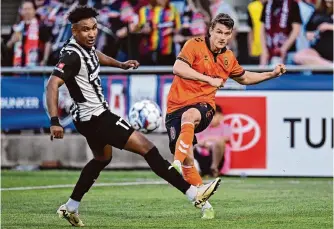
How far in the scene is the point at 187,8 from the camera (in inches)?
792

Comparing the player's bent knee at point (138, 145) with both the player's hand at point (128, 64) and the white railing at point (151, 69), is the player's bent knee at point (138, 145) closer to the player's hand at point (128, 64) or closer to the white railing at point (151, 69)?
the player's hand at point (128, 64)

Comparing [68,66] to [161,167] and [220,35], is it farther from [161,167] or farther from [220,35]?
[220,35]

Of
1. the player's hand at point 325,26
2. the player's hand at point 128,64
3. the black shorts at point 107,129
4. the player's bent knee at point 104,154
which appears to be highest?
the player's hand at point 128,64

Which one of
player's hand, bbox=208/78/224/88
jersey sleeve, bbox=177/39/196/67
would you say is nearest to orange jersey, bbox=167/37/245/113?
jersey sleeve, bbox=177/39/196/67

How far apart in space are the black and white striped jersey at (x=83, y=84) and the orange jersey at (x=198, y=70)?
1555 millimetres

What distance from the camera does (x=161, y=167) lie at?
36.9ft

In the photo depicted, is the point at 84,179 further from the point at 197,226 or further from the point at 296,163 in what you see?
the point at 296,163

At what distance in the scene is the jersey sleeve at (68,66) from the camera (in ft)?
36.1

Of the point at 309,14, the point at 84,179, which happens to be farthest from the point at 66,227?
the point at 309,14

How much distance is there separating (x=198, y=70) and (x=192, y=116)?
0.60m

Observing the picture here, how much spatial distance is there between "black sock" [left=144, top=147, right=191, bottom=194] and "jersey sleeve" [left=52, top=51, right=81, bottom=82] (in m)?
1.12

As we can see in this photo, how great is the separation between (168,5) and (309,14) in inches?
101

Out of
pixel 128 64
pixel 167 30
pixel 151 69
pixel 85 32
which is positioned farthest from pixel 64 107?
pixel 85 32

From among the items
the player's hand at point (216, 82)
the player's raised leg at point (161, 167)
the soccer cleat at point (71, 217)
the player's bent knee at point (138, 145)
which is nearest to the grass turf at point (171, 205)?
the soccer cleat at point (71, 217)
